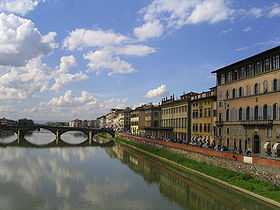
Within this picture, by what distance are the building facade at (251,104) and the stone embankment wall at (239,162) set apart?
14.9 feet

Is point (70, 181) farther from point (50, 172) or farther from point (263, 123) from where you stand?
point (263, 123)

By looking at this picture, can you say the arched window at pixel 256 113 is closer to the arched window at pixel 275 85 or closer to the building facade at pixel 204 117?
the arched window at pixel 275 85

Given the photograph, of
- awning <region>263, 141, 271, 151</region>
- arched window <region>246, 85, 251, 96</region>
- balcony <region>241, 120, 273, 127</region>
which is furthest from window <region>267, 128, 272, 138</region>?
arched window <region>246, 85, 251, 96</region>

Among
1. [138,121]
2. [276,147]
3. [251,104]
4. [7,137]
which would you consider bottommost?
→ [7,137]

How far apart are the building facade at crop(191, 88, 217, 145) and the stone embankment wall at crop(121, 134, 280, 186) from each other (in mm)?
10535

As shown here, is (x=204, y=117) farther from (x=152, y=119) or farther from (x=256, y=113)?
(x=152, y=119)

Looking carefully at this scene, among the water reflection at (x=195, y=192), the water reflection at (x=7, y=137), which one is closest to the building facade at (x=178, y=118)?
the water reflection at (x=195, y=192)

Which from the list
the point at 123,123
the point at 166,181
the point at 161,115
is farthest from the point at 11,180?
the point at 123,123

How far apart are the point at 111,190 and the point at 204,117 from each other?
123 ft

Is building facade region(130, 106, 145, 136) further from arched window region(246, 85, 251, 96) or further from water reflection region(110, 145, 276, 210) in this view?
water reflection region(110, 145, 276, 210)

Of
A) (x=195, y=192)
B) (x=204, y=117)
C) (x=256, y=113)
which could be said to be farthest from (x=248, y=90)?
(x=204, y=117)

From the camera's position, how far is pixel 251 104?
2174 inches

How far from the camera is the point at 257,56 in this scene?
172 ft

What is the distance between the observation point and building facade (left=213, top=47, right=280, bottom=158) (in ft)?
162
